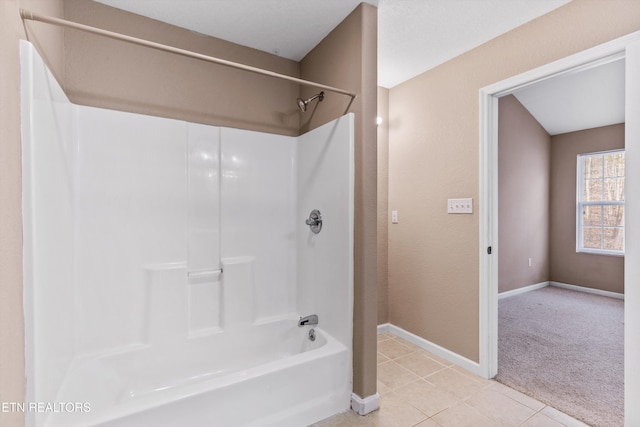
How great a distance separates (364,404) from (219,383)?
85cm

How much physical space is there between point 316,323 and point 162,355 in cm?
99

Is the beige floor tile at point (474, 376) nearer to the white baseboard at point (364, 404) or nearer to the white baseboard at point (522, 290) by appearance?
the white baseboard at point (364, 404)

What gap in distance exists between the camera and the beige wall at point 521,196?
13.4 ft

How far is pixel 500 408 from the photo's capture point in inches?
70.2

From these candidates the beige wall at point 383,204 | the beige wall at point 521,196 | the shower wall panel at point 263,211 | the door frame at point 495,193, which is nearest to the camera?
the door frame at point 495,193

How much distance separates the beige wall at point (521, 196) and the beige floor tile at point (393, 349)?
2.18 meters

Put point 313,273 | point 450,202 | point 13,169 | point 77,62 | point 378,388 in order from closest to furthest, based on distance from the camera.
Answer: point 13,169 → point 77,62 → point 378,388 → point 313,273 → point 450,202

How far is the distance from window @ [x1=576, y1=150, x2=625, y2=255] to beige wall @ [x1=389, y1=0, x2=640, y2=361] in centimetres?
353

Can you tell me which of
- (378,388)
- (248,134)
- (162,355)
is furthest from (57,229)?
(378,388)

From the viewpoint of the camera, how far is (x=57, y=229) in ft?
4.62

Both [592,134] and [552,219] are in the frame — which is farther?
[552,219]

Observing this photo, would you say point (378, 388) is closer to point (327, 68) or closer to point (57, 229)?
point (57, 229)

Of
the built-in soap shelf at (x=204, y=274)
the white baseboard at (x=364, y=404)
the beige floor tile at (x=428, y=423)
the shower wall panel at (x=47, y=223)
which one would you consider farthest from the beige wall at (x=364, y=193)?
the shower wall panel at (x=47, y=223)

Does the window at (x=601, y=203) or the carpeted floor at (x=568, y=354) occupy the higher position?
the window at (x=601, y=203)
